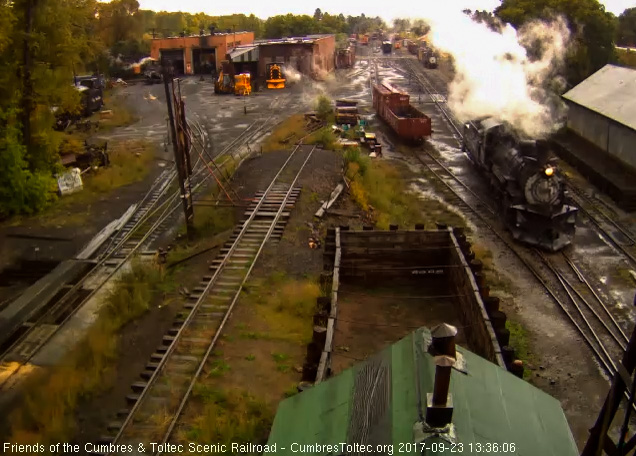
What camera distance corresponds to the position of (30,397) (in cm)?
1037

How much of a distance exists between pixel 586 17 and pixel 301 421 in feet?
123

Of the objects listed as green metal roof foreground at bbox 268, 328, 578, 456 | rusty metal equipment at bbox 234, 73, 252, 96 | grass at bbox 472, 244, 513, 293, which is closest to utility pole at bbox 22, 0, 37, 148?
grass at bbox 472, 244, 513, 293

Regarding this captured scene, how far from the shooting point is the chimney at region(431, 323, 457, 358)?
14.7 feet

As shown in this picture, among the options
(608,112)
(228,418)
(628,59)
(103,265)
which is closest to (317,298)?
Answer: (228,418)

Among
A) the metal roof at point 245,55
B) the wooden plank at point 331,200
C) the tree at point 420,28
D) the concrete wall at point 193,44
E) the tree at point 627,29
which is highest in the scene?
the tree at point 420,28

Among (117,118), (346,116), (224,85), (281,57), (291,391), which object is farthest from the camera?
(281,57)

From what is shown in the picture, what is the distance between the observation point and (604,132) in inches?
974

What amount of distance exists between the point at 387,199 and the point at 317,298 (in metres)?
10.3

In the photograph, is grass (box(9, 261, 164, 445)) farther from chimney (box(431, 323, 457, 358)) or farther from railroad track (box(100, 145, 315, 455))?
chimney (box(431, 323, 457, 358))

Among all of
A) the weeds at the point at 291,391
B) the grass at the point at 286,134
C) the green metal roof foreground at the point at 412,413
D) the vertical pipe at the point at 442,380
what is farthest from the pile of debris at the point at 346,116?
the vertical pipe at the point at 442,380

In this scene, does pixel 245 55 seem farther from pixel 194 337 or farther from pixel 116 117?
pixel 194 337

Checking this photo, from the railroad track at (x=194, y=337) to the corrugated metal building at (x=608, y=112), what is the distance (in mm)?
13754

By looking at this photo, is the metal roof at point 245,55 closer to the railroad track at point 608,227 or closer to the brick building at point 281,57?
the brick building at point 281,57

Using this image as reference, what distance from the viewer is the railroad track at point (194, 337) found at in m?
9.02
